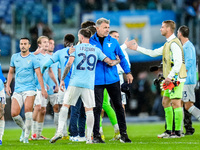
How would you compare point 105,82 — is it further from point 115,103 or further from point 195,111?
point 195,111

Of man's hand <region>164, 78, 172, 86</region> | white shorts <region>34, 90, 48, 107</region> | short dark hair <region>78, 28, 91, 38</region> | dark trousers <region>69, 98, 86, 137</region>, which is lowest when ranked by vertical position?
dark trousers <region>69, 98, 86, 137</region>

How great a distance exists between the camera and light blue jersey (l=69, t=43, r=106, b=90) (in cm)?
1043

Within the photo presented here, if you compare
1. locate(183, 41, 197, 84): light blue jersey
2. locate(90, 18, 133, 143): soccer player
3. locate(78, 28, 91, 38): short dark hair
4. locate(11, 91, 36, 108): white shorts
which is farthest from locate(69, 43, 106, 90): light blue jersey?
locate(183, 41, 197, 84): light blue jersey

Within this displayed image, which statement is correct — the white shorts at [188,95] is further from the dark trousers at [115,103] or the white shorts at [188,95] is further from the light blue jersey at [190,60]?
the dark trousers at [115,103]

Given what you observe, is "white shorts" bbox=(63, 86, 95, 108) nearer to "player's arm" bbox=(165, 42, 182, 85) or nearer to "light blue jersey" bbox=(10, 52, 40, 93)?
"light blue jersey" bbox=(10, 52, 40, 93)

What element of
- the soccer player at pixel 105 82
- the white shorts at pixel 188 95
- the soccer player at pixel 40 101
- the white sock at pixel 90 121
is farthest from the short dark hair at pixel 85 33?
the white shorts at pixel 188 95

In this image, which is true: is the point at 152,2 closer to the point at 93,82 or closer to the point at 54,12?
the point at 54,12

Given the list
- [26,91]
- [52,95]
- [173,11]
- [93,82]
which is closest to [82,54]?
[93,82]

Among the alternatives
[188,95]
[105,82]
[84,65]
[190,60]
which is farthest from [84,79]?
[188,95]

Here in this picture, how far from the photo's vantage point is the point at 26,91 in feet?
38.2

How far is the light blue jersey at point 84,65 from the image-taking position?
10430 mm

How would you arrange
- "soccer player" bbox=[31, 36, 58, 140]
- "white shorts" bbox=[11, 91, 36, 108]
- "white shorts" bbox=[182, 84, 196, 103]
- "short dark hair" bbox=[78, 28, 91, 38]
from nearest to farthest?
"short dark hair" bbox=[78, 28, 91, 38]
"white shorts" bbox=[11, 91, 36, 108]
"white shorts" bbox=[182, 84, 196, 103]
"soccer player" bbox=[31, 36, 58, 140]

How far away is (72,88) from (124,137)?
1.47 m

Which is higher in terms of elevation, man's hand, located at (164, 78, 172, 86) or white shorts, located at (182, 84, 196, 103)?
man's hand, located at (164, 78, 172, 86)
